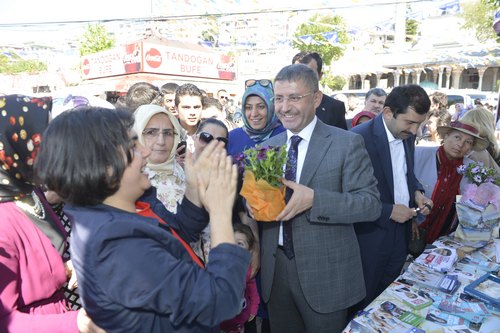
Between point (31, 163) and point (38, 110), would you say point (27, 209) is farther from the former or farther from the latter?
point (38, 110)

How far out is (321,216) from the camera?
185 cm

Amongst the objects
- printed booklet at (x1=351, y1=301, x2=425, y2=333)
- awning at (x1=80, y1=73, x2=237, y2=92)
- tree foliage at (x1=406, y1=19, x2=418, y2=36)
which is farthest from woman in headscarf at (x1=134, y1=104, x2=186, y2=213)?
tree foliage at (x1=406, y1=19, x2=418, y2=36)

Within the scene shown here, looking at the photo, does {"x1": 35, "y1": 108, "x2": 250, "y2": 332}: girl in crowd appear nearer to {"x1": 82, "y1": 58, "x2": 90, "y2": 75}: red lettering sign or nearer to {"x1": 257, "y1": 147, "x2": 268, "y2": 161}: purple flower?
{"x1": 257, "y1": 147, "x2": 268, "y2": 161}: purple flower

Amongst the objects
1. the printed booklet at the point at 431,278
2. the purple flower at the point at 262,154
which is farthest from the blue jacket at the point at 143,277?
the printed booklet at the point at 431,278

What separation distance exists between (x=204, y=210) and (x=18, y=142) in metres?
0.80

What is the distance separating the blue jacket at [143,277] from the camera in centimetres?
92

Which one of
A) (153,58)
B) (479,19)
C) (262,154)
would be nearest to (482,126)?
(262,154)

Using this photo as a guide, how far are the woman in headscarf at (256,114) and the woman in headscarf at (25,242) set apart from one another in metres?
1.63

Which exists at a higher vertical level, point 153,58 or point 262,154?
point 153,58

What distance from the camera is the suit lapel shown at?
1.96 meters

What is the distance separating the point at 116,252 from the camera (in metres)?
0.92

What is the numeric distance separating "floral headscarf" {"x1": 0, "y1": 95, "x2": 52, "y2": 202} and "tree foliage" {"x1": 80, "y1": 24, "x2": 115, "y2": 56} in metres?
30.6

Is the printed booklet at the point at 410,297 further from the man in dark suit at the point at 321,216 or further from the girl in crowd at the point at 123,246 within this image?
the girl in crowd at the point at 123,246

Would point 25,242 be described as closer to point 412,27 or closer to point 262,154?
point 262,154
